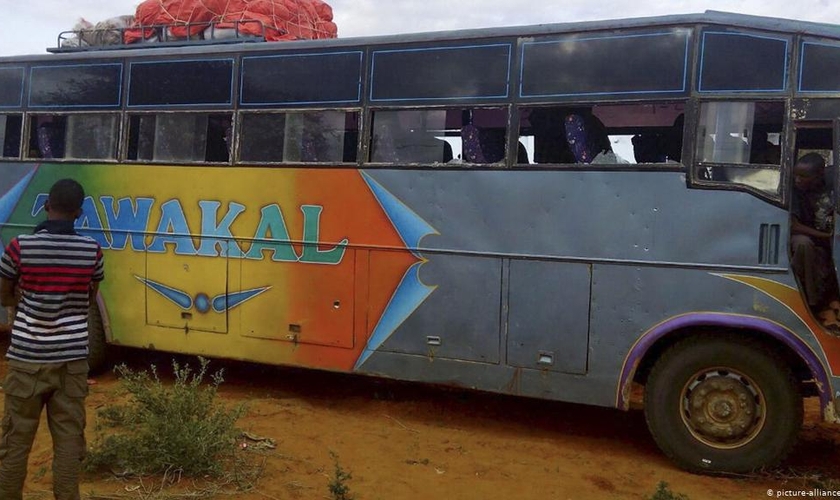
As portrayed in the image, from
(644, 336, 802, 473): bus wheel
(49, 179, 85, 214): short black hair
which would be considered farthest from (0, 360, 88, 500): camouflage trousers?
(644, 336, 802, 473): bus wheel

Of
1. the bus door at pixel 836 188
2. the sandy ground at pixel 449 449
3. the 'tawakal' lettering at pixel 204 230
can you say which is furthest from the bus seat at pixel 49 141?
the bus door at pixel 836 188

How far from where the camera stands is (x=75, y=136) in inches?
310

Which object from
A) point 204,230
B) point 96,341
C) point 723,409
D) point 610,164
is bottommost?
point 96,341

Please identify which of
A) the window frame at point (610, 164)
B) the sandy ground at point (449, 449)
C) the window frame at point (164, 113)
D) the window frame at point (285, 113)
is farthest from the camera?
the window frame at point (164, 113)

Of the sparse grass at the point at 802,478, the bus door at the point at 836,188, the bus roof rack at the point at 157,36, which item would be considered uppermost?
the bus roof rack at the point at 157,36

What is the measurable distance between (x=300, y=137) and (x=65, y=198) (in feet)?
10.3

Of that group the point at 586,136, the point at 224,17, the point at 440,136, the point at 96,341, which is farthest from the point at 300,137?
the point at 96,341

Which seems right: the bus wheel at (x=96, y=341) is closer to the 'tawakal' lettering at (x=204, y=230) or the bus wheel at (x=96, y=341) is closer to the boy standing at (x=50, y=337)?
the 'tawakal' lettering at (x=204, y=230)

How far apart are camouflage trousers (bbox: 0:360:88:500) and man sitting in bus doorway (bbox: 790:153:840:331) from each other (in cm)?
460

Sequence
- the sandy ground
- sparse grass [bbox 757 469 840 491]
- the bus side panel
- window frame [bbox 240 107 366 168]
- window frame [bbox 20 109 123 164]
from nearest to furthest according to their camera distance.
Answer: the sandy ground → sparse grass [bbox 757 469 840 491] → the bus side panel → window frame [bbox 240 107 366 168] → window frame [bbox 20 109 123 164]

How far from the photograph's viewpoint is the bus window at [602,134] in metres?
5.57

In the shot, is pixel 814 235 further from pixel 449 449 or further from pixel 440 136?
pixel 449 449

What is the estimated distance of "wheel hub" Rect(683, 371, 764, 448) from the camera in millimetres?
5434

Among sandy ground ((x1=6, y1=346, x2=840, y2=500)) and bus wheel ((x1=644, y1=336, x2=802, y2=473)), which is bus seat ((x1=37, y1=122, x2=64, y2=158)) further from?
bus wheel ((x1=644, y1=336, x2=802, y2=473))
